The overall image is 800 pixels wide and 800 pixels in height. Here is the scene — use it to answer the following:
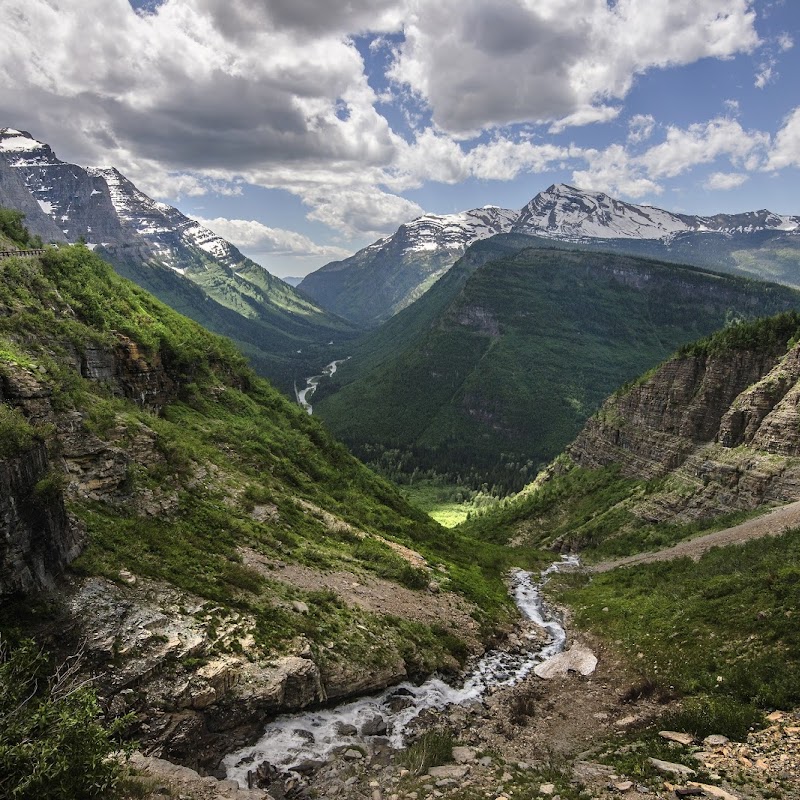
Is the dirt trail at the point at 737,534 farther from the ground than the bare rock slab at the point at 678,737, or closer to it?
closer to it

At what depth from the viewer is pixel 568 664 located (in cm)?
3438

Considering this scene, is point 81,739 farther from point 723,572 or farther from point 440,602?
point 723,572

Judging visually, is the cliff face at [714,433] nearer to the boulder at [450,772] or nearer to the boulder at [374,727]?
the boulder at [450,772]

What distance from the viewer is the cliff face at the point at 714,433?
6378cm

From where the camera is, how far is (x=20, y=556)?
773 inches

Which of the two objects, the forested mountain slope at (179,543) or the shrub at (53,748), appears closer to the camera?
the shrub at (53,748)

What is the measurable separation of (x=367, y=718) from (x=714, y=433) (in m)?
74.4

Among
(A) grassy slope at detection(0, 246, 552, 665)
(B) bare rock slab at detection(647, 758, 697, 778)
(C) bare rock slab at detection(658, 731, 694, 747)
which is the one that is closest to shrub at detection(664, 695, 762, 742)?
(C) bare rock slab at detection(658, 731, 694, 747)

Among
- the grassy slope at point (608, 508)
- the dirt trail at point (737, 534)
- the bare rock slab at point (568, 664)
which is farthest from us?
the grassy slope at point (608, 508)

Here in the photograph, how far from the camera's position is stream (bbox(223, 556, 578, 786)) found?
2159 cm

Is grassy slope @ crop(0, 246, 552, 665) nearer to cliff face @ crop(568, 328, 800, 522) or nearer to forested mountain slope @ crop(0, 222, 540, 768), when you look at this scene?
forested mountain slope @ crop(0, 222, 540, 768)

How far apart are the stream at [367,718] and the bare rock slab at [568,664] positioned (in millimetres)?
1060

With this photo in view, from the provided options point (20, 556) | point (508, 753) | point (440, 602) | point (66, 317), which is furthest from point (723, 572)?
point (66, 317)

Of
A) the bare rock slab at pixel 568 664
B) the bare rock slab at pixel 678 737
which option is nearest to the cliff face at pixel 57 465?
the bare rock slab at pixel 678 737
